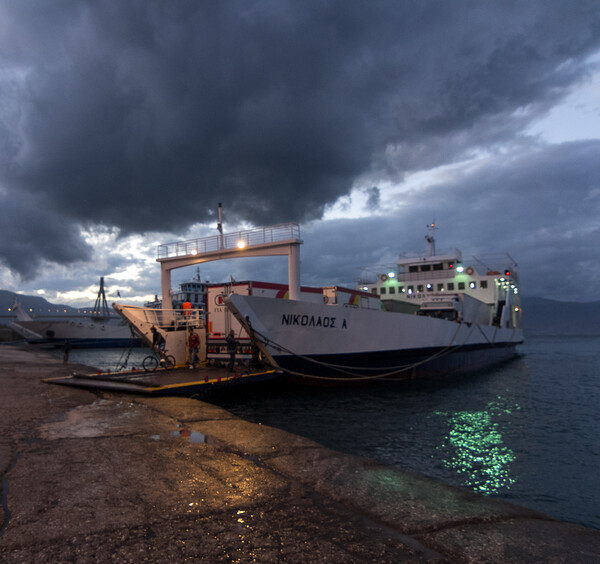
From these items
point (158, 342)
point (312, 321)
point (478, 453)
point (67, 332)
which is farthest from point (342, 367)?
point (67, 332)

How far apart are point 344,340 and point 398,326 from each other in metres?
3.68

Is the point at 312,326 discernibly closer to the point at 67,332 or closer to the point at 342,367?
the point at 342,367

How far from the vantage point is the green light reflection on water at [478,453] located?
7.01 meters

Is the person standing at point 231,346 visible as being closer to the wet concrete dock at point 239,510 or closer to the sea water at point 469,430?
the sea water at point 469,430

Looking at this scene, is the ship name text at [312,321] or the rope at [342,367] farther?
the ship name text at [312,321]

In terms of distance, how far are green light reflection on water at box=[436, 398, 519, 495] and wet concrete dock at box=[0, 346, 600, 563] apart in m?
3.65

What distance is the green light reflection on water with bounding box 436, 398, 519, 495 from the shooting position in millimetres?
7008

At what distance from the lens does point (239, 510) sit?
10.7ft

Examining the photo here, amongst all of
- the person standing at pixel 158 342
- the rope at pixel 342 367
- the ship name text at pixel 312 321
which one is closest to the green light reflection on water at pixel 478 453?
the rope at pixel 342 367

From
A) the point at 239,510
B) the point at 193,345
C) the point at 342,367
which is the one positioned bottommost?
the point at 342,367

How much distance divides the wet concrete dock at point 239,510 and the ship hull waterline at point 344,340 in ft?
26.0

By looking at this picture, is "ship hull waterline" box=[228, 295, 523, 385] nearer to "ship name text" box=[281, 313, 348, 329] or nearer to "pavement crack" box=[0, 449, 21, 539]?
"ship name text" box=[281, 313, 348, 329]

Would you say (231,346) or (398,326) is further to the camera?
(398,326)

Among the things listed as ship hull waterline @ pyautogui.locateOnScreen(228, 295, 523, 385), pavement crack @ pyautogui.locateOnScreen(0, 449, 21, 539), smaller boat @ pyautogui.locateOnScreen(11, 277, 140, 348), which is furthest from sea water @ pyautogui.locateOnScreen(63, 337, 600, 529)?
smaller boat @ pyautogui.locateOnScreen(11, 277, 140, 348)
